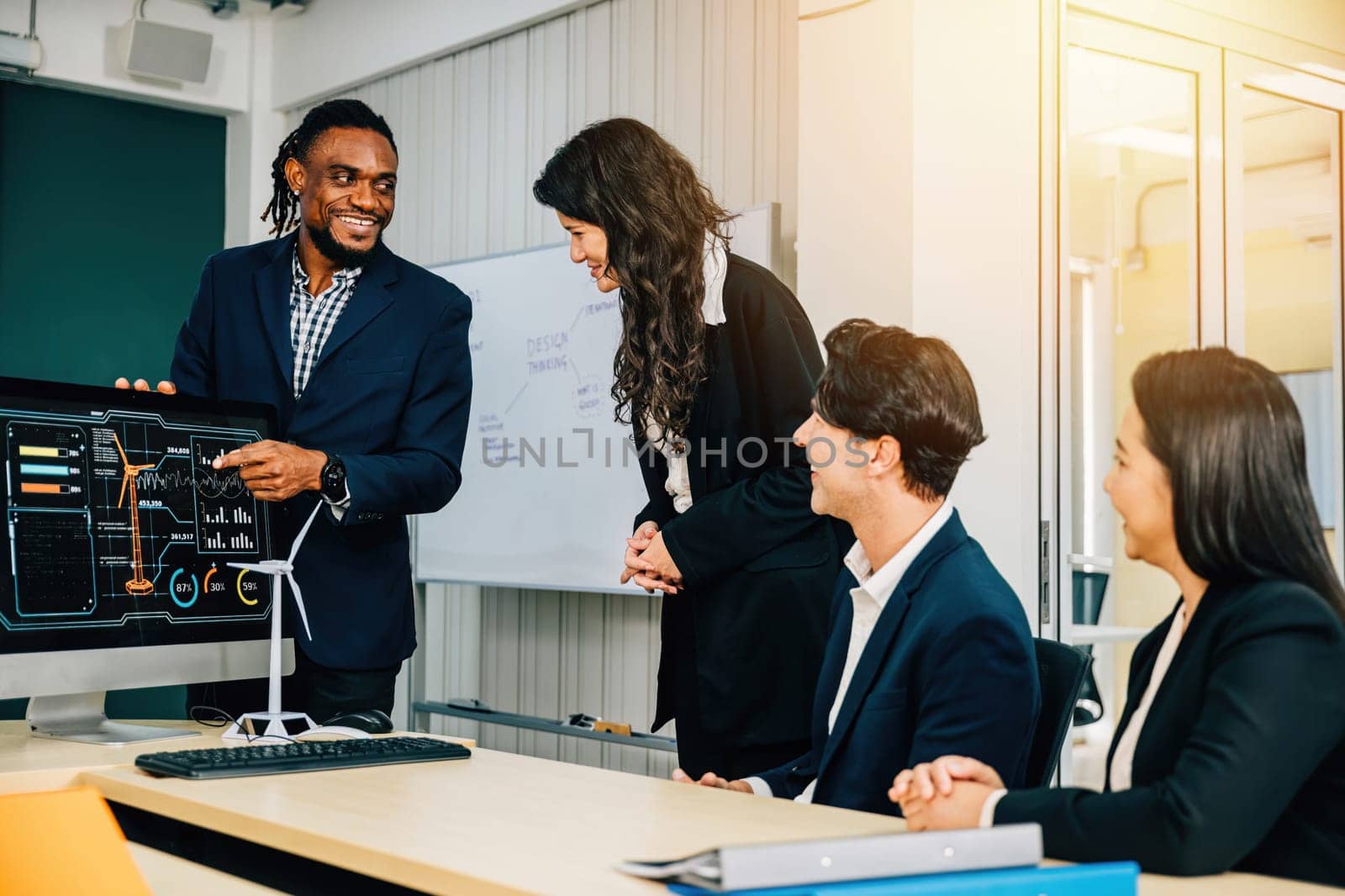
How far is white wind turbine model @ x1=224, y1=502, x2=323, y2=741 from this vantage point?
73.4 inches

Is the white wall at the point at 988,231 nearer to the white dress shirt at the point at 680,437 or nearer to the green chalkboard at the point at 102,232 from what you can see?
the white dress shirt at the point at 680,437

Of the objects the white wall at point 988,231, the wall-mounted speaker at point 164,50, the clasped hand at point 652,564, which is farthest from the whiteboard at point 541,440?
the wall-mounted speaker at point 164,50

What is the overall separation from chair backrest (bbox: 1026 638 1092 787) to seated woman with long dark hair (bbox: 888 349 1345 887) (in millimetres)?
208

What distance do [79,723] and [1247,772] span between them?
157cm

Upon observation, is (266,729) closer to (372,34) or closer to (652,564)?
(652,564)

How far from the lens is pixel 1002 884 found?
2.95 ft

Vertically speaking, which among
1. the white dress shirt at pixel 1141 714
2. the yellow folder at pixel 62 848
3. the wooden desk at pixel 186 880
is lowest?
the wooden desk at pixel 186 880

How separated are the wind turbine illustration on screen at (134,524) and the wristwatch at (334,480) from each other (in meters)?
0.27

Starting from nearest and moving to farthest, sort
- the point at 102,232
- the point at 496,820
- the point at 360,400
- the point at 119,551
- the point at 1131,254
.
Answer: the point at 496,820, the point at 119,551, the point at 360,400, the point at 1131,254, the point at 102,232

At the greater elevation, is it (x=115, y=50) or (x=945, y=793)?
(x=115, y=50)

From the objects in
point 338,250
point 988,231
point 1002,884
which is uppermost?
point 988,231

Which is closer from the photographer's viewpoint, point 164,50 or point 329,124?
point 329,124

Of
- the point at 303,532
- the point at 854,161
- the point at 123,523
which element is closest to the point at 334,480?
the point at 303,532

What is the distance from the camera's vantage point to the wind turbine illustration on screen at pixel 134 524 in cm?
187
